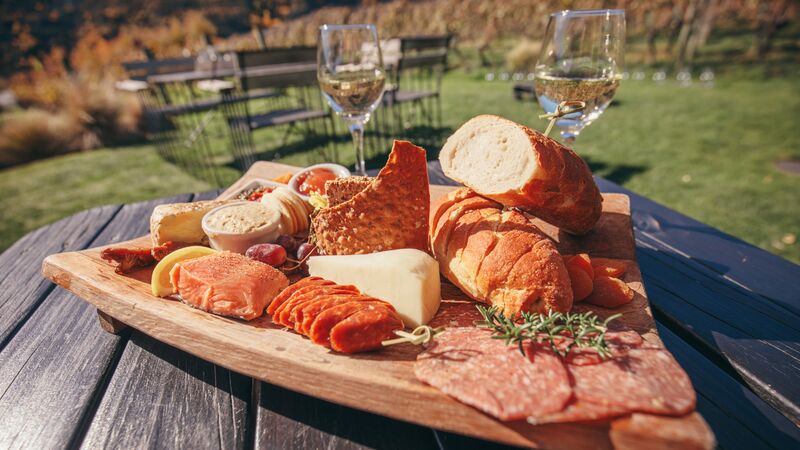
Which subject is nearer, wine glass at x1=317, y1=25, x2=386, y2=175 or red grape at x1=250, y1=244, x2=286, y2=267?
red grape at x1=250, y1=244, x2=286, y2=267

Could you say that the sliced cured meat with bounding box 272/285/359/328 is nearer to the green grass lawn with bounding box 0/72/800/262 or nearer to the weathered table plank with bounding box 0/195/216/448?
the weathered table plank with bounding box 0/195/216/448

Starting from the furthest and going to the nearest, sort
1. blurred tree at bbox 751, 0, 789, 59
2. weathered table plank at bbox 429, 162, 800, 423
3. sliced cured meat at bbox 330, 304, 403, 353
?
blurred tree at bbox 751, 0, 789, 59 → weathered table plank at bbox 429, 162, 800, 423 → sliced cured meat at bbox 330, 304, 403, 353

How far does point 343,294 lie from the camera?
4.47ft

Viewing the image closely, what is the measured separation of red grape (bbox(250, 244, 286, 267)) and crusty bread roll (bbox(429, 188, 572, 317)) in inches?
25.3

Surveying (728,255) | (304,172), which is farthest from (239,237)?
(728,255)

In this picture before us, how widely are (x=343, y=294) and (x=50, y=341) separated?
1.14 metres

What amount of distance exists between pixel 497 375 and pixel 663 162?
23.4 feet

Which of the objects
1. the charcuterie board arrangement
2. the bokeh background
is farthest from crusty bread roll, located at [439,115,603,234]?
the bokeh background

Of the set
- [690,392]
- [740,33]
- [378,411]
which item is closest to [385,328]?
[378,411]

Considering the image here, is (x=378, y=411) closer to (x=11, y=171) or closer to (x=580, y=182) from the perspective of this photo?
(x=580, y=182)

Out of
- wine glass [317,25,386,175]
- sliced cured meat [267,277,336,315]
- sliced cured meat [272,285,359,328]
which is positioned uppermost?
wine glass [317,25,386,175]

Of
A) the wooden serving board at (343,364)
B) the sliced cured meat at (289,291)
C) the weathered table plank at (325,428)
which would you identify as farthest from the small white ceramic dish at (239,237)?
the weathered table plank at (325,428)

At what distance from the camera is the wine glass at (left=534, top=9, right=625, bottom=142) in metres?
1.77

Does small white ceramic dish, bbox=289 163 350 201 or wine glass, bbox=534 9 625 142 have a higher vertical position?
wine glass, bbox=534 9 625 142
